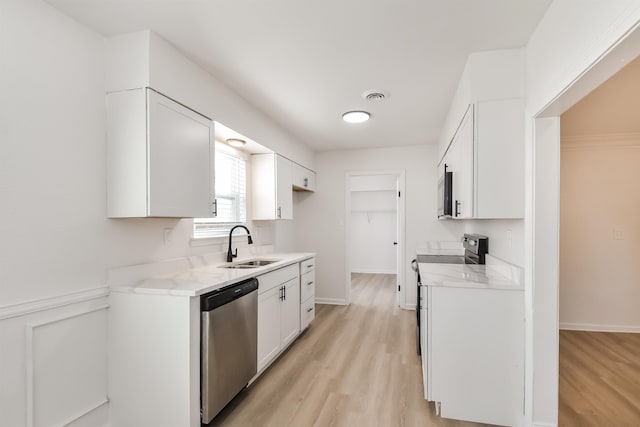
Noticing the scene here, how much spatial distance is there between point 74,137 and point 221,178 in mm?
1458

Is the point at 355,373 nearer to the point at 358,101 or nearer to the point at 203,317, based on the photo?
the point at 203,317

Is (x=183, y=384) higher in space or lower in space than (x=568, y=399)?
higher

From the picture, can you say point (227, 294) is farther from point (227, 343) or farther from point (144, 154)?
point (144, 154)

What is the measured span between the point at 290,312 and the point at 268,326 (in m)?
0.51

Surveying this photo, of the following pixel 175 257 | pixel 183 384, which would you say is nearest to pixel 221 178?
pixel 175 257

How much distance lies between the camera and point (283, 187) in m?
3.87

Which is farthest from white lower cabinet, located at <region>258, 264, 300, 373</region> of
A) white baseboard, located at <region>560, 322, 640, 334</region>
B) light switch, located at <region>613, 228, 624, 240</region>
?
light switch, located at <region>613, 228, 624, 240</region>

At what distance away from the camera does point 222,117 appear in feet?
8.43

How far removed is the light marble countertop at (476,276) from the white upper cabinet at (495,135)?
44cm

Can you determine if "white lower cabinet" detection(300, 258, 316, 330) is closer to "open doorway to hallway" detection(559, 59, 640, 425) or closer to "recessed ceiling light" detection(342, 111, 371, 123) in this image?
"recessed ceiling light" detection(342, 111, 371, 123)

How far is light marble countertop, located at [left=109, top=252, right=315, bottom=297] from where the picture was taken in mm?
1871

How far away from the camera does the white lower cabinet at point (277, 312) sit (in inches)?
104

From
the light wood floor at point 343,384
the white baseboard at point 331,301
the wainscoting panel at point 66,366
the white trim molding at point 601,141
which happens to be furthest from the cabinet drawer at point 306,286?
the white trim molding at point 601,141

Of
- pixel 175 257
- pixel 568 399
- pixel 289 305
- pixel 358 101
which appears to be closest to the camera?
pixel 568 399
